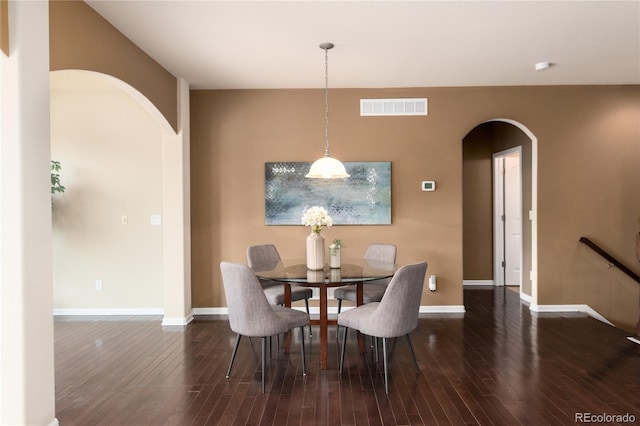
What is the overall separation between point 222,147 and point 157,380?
108 inches

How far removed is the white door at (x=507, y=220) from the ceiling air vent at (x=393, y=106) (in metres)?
2.00

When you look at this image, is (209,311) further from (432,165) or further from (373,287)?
(432,165)

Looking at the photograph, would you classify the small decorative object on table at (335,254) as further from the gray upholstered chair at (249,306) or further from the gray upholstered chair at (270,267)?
the gray upholstered chair at (249,306)

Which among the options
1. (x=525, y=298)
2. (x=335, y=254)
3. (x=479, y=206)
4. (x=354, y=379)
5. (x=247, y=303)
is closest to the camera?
(x=247, y=303)

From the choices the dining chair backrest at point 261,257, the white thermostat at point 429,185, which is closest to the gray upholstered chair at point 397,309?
the dining chair backrest at point 261,257

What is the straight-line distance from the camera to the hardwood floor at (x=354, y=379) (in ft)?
8.08

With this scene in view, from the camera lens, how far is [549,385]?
9.24 feet

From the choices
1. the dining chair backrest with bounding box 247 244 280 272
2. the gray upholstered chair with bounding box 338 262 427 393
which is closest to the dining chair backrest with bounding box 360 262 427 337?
the gray upholstered chair with bounding box 338 262 427 393

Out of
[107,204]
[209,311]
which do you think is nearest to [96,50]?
[107,204]

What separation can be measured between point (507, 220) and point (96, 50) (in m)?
5.72

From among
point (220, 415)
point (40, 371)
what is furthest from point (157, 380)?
point (40, 371)

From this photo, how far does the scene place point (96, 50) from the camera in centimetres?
282

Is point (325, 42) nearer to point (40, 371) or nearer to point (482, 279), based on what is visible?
point (40, 371)

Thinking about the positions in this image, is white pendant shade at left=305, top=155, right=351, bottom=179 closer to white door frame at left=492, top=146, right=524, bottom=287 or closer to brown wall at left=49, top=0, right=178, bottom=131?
brown wall at left=49, top=0, right=178, bottom=131
